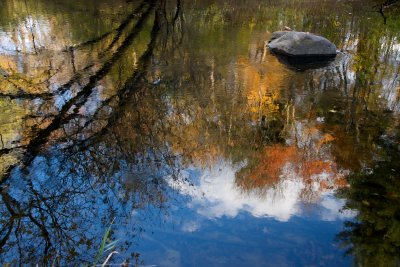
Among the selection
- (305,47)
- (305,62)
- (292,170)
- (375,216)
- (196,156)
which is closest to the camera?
(375,216)

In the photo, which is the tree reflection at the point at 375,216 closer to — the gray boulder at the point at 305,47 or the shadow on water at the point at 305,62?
the shadow on water at the point at 305,62

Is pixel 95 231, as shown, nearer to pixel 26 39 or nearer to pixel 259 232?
pixel 259 232

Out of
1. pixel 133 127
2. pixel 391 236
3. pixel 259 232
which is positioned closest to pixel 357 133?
pixel 391 236

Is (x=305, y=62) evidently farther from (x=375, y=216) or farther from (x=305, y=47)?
(x=375, y=216)

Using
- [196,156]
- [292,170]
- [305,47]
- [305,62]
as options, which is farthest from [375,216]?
[305,47]

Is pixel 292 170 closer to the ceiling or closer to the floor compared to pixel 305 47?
closer to the floor

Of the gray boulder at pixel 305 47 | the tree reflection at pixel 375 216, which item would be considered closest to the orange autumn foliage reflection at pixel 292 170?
the tree reflection at pixel 375 216

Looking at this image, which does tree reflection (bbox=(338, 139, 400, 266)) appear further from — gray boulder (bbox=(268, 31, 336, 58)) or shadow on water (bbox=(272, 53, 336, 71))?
gray boulder (bbox=(268, 31, 336, 58))

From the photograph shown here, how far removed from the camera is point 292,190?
5293mm

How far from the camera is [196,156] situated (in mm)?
6027

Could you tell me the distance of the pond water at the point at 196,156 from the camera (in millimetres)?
4297

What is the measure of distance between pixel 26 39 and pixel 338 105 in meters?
9.96

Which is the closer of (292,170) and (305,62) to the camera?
(292,170)

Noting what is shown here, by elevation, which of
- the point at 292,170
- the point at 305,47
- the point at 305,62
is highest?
the point at 305,47
